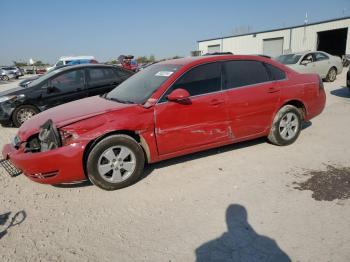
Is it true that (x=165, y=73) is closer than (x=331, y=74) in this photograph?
Yes

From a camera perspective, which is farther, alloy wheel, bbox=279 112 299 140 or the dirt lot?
alloy wheel, bbox=279 112 299 140

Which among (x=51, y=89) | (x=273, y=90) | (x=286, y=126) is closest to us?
(x=273, y=90)

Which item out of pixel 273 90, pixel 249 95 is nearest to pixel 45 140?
pixel 249 95

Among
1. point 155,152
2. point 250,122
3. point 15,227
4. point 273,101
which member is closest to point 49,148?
point 15,227

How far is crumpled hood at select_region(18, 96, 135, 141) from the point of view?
4.05 meters

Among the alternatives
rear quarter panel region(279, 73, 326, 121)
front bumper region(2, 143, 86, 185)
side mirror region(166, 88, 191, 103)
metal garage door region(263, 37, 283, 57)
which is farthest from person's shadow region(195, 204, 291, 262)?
metal garage door region(263, 37, 283, 57)

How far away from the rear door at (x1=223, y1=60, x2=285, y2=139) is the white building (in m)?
25.8

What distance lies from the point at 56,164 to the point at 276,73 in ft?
12.5

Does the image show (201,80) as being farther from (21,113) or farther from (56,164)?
(21,113)

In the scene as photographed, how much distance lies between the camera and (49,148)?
3883 millimetres

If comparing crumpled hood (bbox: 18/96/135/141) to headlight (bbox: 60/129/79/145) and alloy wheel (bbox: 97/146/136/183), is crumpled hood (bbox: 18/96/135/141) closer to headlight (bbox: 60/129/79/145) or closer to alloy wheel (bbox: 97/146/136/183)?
headlight (bbox: 60/129/79/145)

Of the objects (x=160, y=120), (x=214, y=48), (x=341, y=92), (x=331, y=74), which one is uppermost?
(x=214, y=48)

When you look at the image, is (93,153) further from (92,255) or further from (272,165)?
(272,165)

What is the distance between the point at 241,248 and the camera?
112 inches
